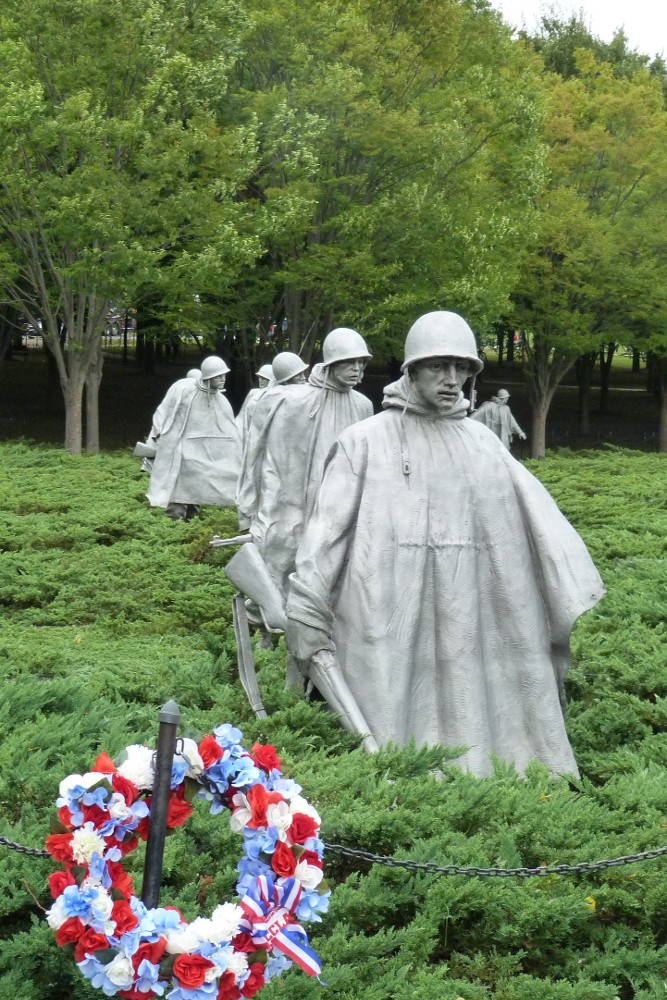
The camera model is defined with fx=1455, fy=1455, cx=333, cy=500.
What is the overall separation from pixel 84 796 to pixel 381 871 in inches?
55.7

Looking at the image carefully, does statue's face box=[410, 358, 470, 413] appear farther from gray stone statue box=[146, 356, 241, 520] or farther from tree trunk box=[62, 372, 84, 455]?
tree trunk box=[62, 372, 84, 455]

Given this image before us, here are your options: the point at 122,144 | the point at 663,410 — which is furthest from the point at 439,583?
the point at 663,410

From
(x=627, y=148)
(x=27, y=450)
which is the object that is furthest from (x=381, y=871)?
(x=627, y=148)

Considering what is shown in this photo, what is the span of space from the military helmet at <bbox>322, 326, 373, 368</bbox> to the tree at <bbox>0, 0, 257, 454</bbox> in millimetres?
11549

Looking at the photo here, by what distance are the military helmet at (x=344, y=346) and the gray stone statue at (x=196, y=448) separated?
25.8 ft

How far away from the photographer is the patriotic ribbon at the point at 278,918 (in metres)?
3.37

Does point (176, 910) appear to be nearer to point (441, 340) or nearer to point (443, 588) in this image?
point (443, 588)

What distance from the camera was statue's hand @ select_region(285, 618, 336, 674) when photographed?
5560 millimetres

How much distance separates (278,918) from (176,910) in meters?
0.24

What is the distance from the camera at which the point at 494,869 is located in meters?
4.44

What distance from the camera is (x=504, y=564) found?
574cm

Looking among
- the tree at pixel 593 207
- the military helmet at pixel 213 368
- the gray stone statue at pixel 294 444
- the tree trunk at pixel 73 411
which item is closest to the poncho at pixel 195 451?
the military helmet at pixel 213 368

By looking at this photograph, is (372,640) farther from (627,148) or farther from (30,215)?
(627,148)

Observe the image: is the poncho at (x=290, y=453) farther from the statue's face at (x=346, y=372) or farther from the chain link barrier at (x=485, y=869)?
the chain link barrier at (x=485, y=869)
